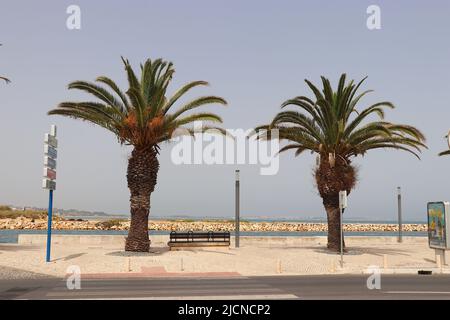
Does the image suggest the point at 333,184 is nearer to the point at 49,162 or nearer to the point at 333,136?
the point at 333,136

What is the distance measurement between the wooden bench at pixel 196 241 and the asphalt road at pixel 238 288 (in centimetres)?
1011

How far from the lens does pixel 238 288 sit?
1596cm

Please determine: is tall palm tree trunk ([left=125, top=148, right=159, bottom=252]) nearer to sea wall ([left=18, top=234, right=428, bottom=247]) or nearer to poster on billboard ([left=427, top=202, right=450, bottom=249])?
sea wall ([left=18, top=234, right=428, bottom=247])

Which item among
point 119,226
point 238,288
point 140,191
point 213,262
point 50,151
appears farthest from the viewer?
point 119,226

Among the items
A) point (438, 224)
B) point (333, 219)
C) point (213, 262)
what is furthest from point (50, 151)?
point (438, 224)

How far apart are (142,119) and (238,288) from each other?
12288mm

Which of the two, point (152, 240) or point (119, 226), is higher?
point (152, 240)

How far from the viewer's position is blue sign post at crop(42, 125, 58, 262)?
2320 centimetres

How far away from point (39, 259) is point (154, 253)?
18.5 feet
